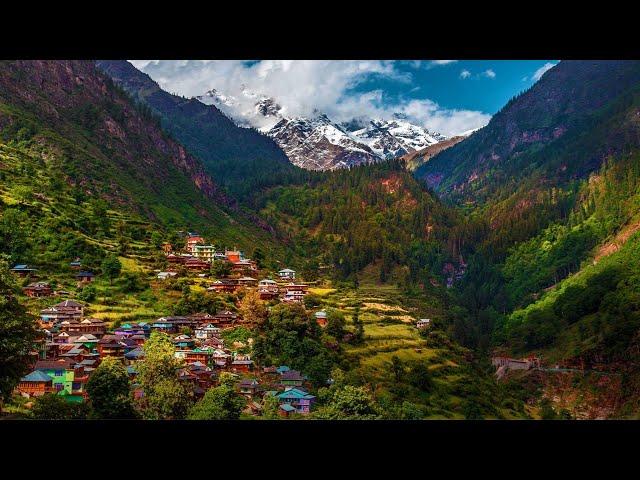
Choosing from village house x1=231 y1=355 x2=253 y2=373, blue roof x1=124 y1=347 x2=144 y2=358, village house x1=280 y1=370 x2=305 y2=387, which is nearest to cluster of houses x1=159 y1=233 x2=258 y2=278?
village house x1=231 y1=355 x2=253 y2=373

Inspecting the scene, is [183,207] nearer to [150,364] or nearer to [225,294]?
[225,294]

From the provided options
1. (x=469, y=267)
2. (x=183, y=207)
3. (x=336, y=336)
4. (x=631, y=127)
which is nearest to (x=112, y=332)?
(x=336, y=336)

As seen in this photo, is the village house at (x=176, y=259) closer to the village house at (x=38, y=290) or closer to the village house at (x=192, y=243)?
the village house at (x=192, y=243)

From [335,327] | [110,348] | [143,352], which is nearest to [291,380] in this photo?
[143,352]

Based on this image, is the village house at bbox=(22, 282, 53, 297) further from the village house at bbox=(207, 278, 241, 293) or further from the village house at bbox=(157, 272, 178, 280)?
the village house at bbox=(207, 278, 241, 293)

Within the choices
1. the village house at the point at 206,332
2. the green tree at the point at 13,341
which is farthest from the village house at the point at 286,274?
the green tree at the point at 13,341
